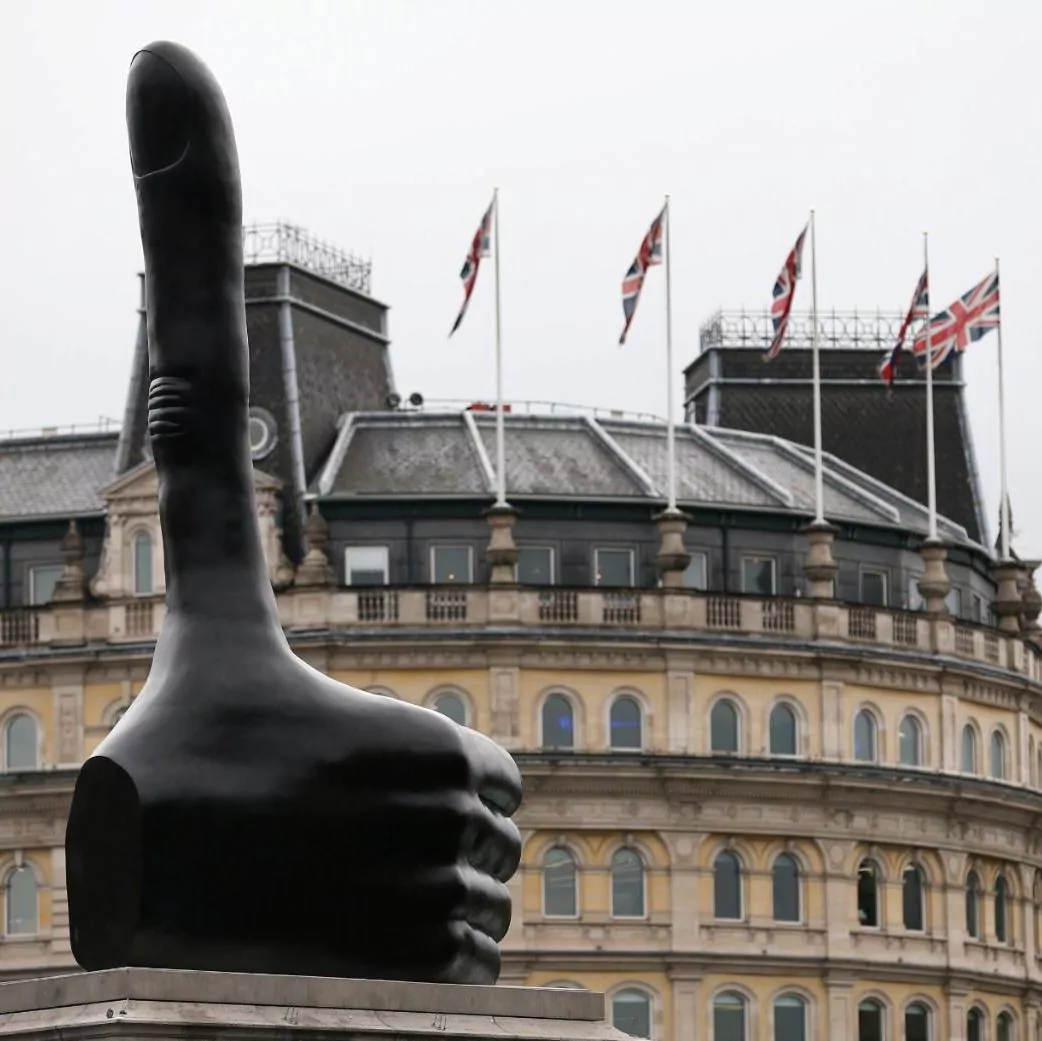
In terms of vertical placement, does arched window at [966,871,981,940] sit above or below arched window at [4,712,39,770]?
below

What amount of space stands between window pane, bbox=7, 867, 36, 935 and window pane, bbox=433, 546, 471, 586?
563 inches

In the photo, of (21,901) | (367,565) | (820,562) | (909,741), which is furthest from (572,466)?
(21,901)

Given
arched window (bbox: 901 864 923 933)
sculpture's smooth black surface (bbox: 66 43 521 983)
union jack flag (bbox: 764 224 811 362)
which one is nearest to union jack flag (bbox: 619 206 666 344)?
union jack flag (bbox: 764 224 811 362)

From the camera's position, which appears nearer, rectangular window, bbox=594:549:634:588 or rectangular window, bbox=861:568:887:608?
rectangular window, bbox=594:549:634:588

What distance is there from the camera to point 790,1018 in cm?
10756

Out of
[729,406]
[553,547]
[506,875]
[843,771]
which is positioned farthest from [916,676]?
[506,875]

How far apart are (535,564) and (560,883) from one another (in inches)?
364

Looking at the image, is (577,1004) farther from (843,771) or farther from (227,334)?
(843,771)

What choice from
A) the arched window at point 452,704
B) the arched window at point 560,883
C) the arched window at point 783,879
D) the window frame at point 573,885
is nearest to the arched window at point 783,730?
the arched window at point 783,879

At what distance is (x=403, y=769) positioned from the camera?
1665 inches

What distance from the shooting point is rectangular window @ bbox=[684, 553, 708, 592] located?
110m

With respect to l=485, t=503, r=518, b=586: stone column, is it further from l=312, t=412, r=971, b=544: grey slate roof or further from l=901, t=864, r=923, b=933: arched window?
l=901, t=864, r=923, b=933: arched window

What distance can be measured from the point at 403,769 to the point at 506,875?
3.10 m

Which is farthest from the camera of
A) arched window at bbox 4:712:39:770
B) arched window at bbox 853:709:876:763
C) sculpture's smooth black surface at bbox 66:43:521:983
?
arched window at bbox 853:709:876:763
